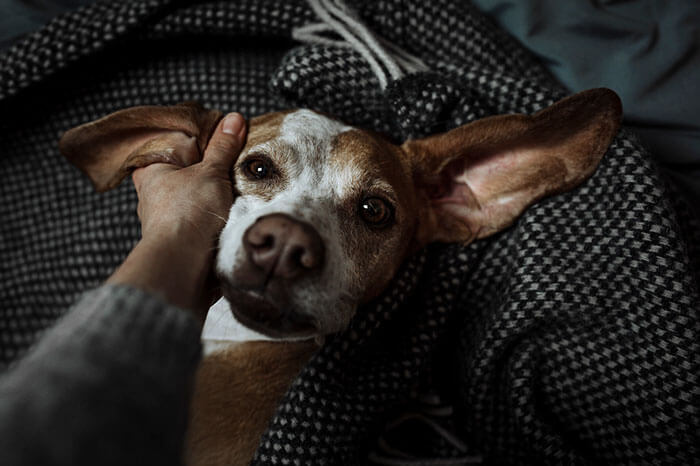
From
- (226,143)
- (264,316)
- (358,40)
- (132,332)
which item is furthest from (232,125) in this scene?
(132,332)

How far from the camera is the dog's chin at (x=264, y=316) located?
1.30 meters

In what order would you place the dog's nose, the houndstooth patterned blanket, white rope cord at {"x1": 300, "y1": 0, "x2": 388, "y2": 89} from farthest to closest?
white rope cord at {"x1": 300, "y1": 0, "x2": 388, "y2": 89}, the houndstooth patterned blanket, the dog's nose

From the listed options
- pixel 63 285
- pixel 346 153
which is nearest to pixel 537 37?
pixel 346 153

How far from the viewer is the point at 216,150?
5.49 ft

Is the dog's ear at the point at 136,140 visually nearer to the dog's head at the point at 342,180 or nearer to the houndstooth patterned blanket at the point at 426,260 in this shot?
the dog's head at the point at 342,180

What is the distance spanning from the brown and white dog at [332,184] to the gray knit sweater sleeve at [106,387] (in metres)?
0.51

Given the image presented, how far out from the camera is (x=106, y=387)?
73 cm

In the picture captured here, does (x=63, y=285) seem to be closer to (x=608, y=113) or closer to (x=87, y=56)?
(x=87, y=56)

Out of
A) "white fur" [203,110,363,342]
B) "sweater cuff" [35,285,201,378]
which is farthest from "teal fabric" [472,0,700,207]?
"sweater cuff" [35,285,201,378]

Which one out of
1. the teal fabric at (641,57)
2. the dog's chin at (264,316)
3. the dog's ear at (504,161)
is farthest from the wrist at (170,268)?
the teal fabric at (641,57)

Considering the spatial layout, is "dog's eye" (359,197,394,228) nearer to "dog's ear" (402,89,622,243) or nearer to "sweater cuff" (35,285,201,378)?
"dog's ear" (402,89,622,243)

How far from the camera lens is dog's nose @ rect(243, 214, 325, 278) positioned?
1248mm

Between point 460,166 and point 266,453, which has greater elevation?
point 460,166

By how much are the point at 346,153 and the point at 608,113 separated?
877 millimetres
